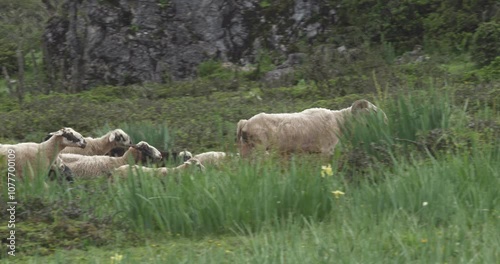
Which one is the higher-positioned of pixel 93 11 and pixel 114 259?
pixel 93 11

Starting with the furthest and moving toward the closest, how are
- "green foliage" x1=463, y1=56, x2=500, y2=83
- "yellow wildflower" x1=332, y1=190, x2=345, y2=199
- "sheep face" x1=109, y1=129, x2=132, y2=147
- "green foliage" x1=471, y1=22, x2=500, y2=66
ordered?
"green foliage" x1=471, y1=22, x2=500, y2=66 → "green foliage" x1=463, y1=56, x2=500, y2=83 → "sheep face" x1=109, y1=129, x2=132, y2=147 → "yellow wildflower" x1=332, y1=190, x2=345, y2=199

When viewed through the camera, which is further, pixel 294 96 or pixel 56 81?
pixel 56 81

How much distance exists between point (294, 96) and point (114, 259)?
13.0 m

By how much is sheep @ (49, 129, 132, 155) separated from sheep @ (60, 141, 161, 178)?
586 millimetres

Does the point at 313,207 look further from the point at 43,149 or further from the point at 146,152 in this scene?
the point at 43,149

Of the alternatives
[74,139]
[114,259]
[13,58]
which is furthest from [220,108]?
[13,58]

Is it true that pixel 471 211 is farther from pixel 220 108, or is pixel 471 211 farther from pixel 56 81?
pixel 56 81

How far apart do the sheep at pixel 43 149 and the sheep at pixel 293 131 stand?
1923mm

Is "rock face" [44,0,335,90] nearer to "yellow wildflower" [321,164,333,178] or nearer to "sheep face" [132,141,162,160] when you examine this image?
"sheep face" [132,141,162,160]

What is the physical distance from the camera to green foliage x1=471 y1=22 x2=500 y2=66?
782 inches

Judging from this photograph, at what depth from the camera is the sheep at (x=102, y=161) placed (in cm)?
1034

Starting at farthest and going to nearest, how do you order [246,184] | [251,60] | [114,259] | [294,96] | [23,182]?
[251,60] → [294,96] → [23,182] → [246,184] → [114,259]

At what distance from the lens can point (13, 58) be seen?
99.2 feet

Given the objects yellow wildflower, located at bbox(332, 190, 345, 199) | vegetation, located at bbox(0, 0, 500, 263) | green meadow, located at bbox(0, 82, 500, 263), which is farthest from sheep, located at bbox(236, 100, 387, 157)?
yellow wildflower, located at bbox(332, 190, 345, 199)
